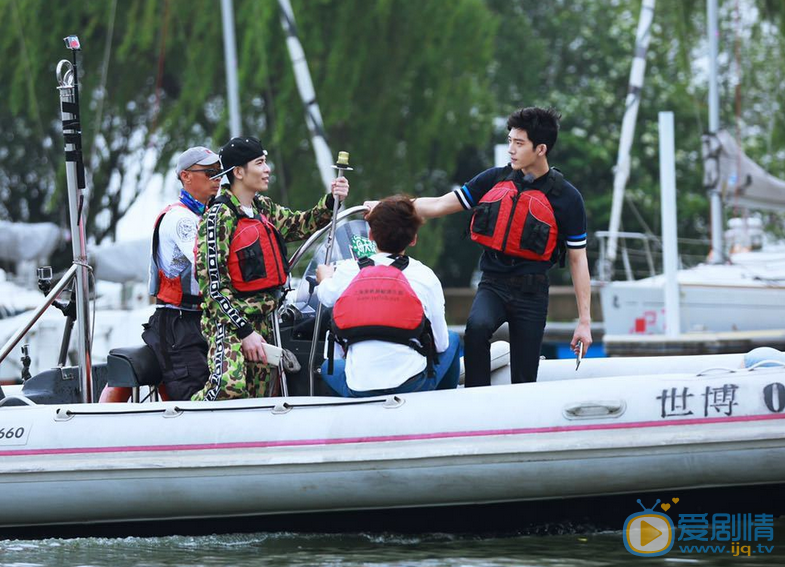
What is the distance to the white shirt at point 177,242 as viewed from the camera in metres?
5.98

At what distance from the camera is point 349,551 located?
5773 mm

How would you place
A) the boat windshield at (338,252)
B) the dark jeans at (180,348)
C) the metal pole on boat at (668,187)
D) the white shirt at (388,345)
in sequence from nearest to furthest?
the white shirt at (388,345), the dark jeans at (180,348), the boat windshield at (338,252), the metal pole on boat at (668,187)

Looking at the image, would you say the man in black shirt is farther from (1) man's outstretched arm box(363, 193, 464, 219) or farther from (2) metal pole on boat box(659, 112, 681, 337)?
(2) metal pole on boat box(659, 112, 681, 337)

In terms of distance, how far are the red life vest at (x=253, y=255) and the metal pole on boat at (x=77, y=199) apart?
86 centimetres

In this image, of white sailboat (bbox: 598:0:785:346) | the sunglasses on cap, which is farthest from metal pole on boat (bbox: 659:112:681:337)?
the sunglasses on cap

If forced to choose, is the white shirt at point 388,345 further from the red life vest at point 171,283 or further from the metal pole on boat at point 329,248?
the red life vest at point 171,283

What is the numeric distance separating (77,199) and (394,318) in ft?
5.86

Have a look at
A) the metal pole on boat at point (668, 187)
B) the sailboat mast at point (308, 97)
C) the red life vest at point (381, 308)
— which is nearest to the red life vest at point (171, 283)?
the red life vest at point (381, 308)

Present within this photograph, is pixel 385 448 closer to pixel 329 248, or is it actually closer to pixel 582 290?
pixel 329 248

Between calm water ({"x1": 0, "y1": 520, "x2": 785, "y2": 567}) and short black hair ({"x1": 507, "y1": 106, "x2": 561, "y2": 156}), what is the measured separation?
1.77m

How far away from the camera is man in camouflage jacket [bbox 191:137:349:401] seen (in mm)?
5719

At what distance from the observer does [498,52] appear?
2591 cm

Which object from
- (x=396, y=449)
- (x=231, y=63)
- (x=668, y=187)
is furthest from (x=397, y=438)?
(x=231, y=63)

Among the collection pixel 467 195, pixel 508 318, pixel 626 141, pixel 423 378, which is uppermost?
pixel 626 141
